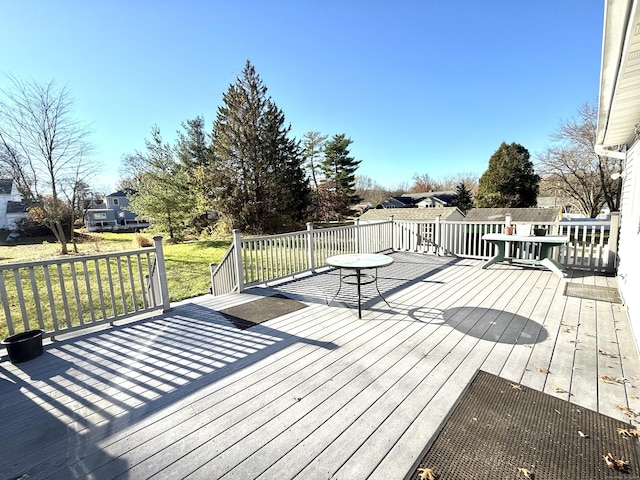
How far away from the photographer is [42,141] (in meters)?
11.4

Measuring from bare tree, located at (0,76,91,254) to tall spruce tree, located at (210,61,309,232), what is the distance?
21.6ft

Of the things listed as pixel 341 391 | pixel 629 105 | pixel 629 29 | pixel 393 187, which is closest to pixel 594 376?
pixel 341 391

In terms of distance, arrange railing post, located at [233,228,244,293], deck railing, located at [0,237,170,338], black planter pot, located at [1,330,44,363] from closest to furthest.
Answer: black planter pot, located at [1,330,44,363]
deck railing, located at [0,237,170,338]
railing post, located at [233,228,244,293]

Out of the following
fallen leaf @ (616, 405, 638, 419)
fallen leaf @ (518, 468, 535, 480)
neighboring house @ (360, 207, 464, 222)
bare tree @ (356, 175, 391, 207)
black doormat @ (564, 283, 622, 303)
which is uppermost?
bare tree @ (356, 175, 391, 207)

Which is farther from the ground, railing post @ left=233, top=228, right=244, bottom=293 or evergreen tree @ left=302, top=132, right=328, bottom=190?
evergreen tree @ left=302, top=132, right=328, bottom=190

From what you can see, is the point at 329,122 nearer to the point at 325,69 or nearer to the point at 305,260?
the point at 325,69

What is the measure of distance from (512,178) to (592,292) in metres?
22.7

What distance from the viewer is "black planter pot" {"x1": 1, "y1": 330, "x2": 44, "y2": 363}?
2.53 meters

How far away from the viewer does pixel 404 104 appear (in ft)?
45.2

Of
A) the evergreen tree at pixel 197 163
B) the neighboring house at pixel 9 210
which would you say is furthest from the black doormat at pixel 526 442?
the neighboring house at pixel 9 210

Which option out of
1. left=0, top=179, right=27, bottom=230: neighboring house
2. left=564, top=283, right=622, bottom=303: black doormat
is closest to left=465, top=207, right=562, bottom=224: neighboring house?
left=564, top=283, right=622, bottom=303: black doormat

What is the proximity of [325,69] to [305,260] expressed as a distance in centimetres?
814

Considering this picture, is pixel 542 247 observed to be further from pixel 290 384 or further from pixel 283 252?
pixel 290 384

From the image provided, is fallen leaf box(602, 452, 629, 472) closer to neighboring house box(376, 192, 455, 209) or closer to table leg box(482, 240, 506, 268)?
table leg box(482, 240, 506, 268)
